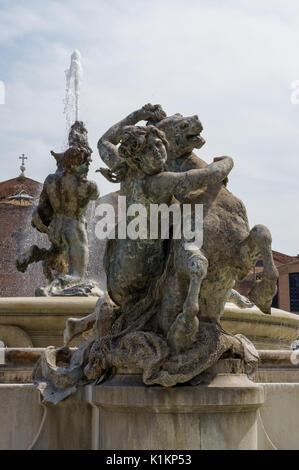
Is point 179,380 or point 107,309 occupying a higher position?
point 107,309

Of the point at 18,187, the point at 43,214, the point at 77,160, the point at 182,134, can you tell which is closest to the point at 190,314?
A: the point at 182,134

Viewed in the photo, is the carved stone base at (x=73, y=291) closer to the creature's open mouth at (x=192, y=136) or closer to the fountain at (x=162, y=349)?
the fountain at (x=162, y=349)

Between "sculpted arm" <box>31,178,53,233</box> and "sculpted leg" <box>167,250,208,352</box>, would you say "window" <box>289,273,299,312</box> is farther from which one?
"sculpted leg" <box>167,250,208,352</box>

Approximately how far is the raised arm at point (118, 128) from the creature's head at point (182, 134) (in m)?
0.13

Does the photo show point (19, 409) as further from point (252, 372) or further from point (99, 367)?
point (252, 372)

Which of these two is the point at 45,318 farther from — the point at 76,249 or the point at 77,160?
the point at 77,160

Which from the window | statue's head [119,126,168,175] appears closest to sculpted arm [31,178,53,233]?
statue's head [119,126,168,175]

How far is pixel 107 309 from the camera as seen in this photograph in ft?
12.0

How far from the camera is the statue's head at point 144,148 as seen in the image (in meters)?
3.45

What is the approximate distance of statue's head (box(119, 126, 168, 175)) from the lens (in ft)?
11.3

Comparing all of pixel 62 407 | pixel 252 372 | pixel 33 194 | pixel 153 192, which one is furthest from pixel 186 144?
pixel 33 194

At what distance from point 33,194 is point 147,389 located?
3442 centimetres

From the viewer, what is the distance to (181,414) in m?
3.07

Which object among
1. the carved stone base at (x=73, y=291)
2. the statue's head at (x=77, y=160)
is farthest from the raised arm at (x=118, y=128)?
the statue's head at (x=77, y=160)
